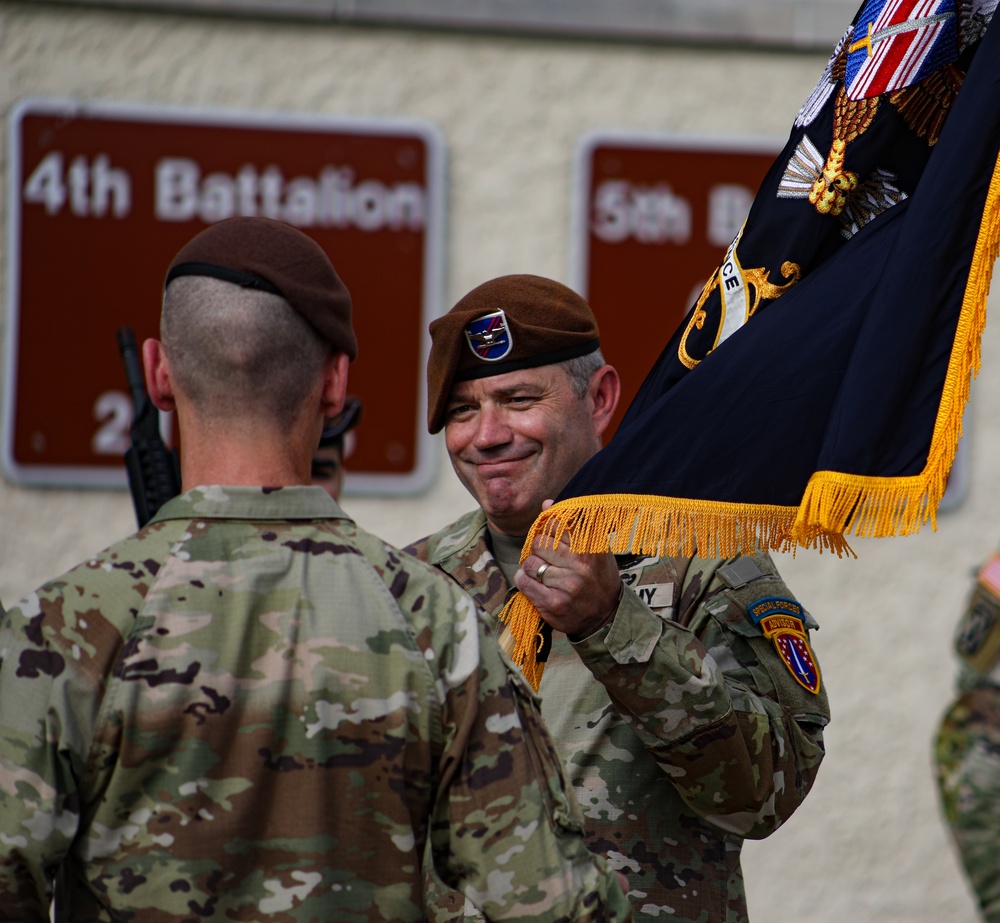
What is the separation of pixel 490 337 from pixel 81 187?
2.02 meters

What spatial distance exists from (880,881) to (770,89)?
245 cm

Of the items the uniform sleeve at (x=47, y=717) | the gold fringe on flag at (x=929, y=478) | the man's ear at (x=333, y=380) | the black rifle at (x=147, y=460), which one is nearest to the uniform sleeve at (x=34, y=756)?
the uniform sleeve at (x=47, y=717)

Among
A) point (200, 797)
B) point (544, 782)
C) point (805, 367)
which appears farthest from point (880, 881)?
point (200, 797)

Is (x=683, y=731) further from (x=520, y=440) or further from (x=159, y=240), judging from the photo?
(x=159, y=240)

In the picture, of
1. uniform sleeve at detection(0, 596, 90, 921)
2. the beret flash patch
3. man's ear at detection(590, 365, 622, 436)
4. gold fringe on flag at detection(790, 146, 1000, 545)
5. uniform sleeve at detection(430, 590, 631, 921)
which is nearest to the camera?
uniform sleeve at detection(0, 596, 90, 921)

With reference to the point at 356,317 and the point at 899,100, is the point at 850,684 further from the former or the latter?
the point at 899,100

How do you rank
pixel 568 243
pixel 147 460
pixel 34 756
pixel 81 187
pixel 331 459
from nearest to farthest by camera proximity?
pixel 34 756
pixel 147 460
pixel 331 459
pixel 81 187
pixel 568 243

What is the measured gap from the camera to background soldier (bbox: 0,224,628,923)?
1.69 m

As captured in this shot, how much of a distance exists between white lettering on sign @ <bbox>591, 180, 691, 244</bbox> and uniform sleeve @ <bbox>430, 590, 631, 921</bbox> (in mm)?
2748

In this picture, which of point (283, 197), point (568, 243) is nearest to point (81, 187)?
point (283, 197)

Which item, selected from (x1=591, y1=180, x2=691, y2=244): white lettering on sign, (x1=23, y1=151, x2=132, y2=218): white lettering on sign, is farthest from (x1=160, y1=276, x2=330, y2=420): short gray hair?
(x1=591, y1=180, x2=691, y2=244): white lettering on sign

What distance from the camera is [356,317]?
434cm

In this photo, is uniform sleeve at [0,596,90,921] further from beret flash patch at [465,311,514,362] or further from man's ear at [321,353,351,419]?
beret flash patch at [465,311,514,362]

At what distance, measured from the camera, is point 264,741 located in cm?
172
